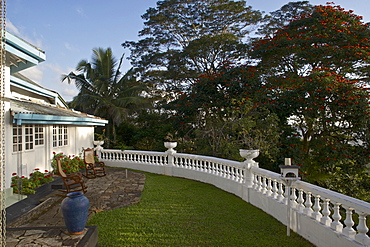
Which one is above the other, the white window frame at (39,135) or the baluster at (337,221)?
the white window frame at (39,135)

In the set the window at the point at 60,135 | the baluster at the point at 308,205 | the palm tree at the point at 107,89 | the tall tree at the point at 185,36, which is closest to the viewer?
the baluster at the point at 308,205

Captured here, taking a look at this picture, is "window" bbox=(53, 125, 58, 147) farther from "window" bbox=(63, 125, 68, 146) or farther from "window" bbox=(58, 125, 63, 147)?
"window" bbox=(63, 125, 68, 146)

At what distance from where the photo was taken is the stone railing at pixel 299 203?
11.8 ft

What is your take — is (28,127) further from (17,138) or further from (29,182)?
(29,182)

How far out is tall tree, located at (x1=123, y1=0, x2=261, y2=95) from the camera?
1841 cm

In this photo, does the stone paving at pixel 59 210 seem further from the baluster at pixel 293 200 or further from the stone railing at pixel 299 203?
the baluster at pixel 293 200

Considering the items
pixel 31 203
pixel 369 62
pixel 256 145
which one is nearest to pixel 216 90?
pixel 256 145

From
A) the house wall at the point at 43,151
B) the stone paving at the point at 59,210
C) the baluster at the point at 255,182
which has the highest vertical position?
the house wall at the point at 43,151

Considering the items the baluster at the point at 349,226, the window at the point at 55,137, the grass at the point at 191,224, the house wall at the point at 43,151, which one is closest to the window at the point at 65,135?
the house wall at the point at 43,151

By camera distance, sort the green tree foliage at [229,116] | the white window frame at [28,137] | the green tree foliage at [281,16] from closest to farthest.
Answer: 1. the white window frame at [28,137]
2. the green tree foliage at [229,116]
3. the green tree foliage at [281,16]

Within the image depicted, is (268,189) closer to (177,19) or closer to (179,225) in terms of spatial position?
(179,225)

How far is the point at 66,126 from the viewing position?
11492 mm

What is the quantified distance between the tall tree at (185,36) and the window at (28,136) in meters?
11.7

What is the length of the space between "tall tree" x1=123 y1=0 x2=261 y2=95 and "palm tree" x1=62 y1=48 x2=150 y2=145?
2169 mm
